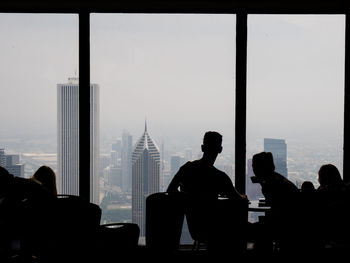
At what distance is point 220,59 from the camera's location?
5.07 meters

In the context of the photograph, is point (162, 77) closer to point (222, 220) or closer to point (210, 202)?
point (210, 202)

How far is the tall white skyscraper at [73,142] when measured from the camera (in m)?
5.10

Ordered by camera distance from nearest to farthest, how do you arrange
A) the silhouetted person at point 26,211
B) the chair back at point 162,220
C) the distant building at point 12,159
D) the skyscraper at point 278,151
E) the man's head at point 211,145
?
1. the silhouetted person at point 26,211
2. the chair back at point 162,220
3. the man's head at point 211,145
4. the skyscraper at point 278,151
5. the distant building at point 12,159

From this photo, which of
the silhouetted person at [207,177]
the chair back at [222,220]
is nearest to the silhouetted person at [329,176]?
the silhouetted person at [207,177]

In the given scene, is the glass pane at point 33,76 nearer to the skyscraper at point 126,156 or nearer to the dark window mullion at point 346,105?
the skyscraper at point 126,156

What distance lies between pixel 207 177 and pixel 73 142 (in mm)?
1792

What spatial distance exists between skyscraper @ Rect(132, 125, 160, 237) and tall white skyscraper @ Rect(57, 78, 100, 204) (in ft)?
1.53

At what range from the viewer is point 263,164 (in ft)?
12.8

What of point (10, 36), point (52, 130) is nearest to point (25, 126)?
point (52, 130)

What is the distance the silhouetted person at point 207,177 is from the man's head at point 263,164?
0.30 m

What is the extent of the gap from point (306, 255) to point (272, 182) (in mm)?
601

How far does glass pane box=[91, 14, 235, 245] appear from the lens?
5.05 metres

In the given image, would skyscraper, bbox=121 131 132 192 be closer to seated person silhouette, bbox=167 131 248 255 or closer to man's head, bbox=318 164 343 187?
seated person silhouette, bbox=167 131 248 255

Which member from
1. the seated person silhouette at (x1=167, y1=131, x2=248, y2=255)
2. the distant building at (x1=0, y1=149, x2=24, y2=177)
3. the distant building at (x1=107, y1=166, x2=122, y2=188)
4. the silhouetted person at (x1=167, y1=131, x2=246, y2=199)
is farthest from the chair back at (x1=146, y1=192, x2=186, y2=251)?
the distant building at (x1=0, y1=149, x2=24, y2=177)
